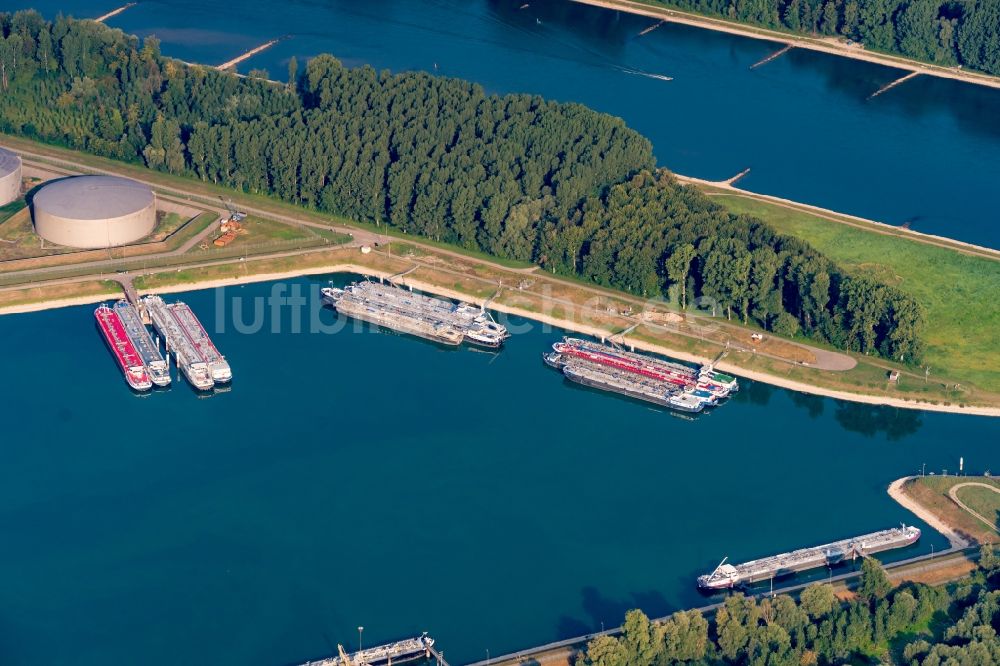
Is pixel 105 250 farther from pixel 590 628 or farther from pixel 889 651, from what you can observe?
pixel 889 651

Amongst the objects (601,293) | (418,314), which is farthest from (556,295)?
A: (418,314)

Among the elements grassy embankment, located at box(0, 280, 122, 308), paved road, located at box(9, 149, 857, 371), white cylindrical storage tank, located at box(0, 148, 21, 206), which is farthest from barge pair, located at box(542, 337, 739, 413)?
white cylindrical storage tank, located at box(0, 148, 21, 206)

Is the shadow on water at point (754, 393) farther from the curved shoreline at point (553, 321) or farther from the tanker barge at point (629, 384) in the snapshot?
the tanker barge at point (629, 384)

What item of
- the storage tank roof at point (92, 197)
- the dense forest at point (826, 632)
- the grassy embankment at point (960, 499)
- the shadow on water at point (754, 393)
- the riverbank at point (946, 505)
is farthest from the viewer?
the storage tank roof at point (92, 197)

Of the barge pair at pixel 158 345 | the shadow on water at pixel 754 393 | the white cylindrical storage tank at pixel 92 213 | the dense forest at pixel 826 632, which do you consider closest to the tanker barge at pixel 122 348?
the barge pair at pixel 158 345

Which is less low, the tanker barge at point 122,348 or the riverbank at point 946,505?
the riverbank at point 946,505
